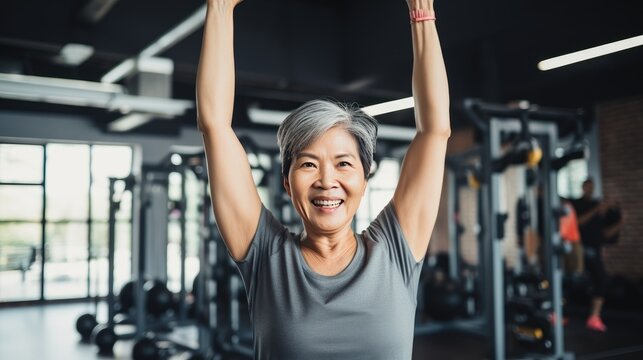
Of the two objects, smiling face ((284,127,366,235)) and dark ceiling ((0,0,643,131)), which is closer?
smiling face ((284,127,366,235))

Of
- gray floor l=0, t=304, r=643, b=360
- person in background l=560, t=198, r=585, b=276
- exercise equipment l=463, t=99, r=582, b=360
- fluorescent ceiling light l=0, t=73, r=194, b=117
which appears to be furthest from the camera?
person in background l=560, t=198, r=585, b=276

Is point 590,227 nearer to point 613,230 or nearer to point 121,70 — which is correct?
point 613,230

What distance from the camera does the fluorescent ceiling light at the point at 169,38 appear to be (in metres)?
3.54

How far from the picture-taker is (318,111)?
77 cm

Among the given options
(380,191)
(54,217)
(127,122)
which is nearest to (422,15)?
(127,122)

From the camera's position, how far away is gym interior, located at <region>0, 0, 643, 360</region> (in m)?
3.73

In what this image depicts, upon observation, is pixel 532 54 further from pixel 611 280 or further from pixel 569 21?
pixel 611 280

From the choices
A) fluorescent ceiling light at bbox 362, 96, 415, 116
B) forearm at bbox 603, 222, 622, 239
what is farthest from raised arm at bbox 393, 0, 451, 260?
forearm at bbox 603, 222, 622, 239

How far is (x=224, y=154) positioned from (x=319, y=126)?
142 mm

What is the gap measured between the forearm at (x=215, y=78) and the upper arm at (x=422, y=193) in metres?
0.30

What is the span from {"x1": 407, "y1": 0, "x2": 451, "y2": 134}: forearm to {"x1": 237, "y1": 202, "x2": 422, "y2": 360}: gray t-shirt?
0.62 ft

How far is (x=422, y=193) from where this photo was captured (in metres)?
0.82

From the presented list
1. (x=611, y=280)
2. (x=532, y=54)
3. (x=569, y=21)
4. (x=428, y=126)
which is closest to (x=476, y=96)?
(x=532, y=54)

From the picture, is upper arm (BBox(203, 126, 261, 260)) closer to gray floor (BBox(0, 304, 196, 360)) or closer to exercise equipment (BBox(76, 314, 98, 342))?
gray floor (BBox(0, 304, 196, 360))
